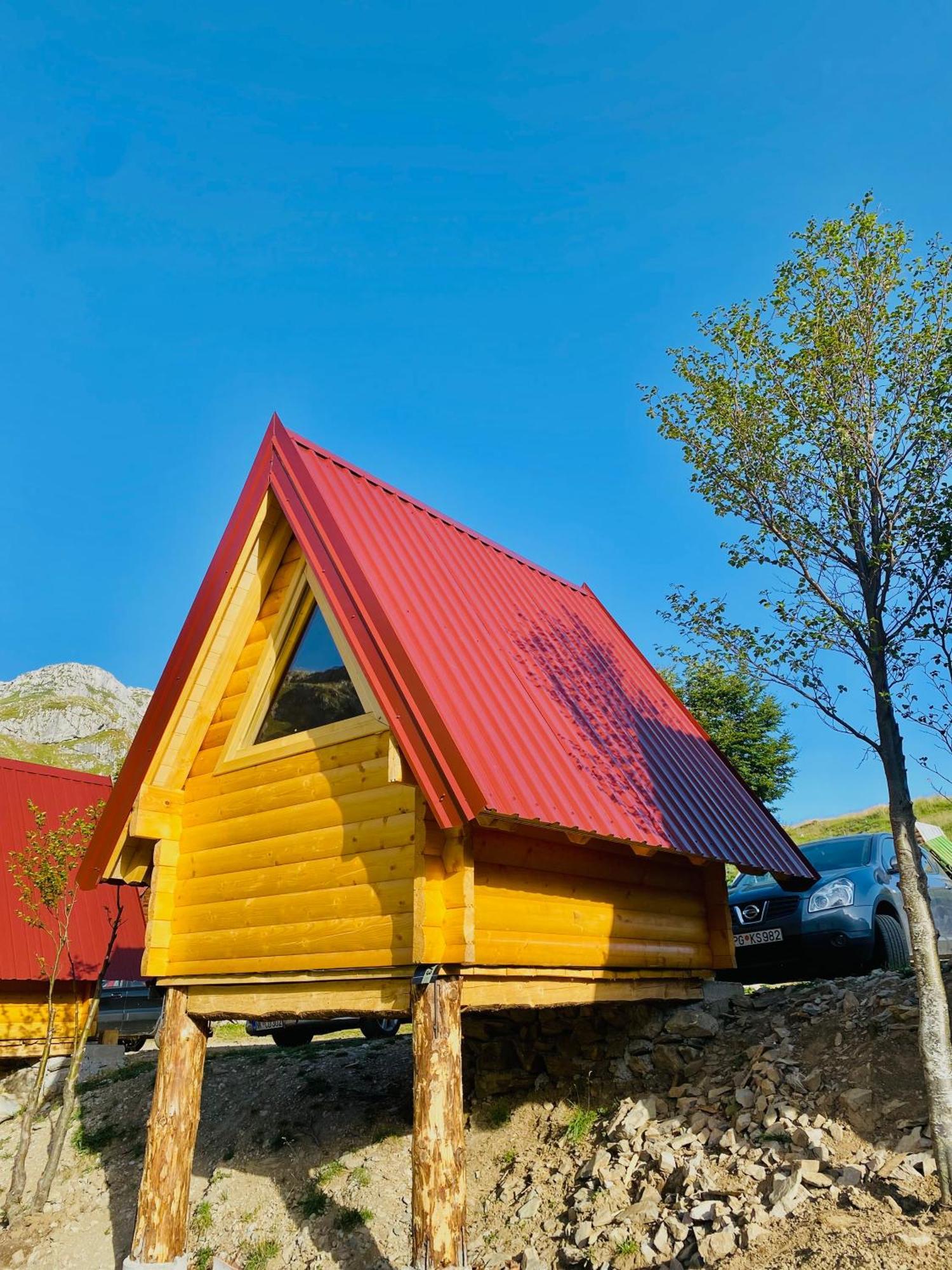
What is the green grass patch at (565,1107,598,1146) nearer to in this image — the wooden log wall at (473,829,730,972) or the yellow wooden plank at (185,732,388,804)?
the wooden log wall at (473,829,730,972)

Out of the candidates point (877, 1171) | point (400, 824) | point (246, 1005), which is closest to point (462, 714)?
point (400, 824)

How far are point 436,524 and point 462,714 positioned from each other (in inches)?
172

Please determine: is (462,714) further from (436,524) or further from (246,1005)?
(436,524)

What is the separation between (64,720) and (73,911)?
175550 millimetres

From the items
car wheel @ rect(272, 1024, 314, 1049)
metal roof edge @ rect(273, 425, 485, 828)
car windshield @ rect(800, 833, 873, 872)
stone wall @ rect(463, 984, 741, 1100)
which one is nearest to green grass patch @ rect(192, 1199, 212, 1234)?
stone wall @ rect(463, 984, 741, 1100)

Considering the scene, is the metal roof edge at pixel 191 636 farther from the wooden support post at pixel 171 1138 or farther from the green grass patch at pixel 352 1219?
the green grass patch at pixel 352 1219

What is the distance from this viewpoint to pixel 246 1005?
8.20 metres

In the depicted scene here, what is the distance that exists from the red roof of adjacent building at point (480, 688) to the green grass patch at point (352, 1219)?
168 inches

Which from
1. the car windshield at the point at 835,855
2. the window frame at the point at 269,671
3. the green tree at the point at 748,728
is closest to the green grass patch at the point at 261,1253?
the window frame at the point at 269,671

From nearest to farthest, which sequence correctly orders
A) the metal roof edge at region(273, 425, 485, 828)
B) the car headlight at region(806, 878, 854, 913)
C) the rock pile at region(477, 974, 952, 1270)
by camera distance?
the rock pile at region(477, 974, 952, 1270), the metal roof edge at region(273, 425, 485, 828), the car headlight at region(806, 878, 854, 913)

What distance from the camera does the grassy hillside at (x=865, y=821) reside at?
41.1 m

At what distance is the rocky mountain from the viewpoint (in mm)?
157125

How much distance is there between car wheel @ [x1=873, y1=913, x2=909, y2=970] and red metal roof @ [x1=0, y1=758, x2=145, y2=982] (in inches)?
417

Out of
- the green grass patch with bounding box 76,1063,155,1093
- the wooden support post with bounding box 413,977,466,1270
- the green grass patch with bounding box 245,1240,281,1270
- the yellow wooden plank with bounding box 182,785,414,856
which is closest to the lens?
the wooden support post with bounding box 413,977,466,1270
